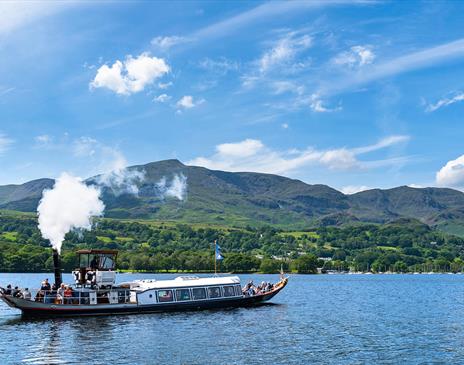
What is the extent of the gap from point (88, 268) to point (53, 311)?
8.88 meters

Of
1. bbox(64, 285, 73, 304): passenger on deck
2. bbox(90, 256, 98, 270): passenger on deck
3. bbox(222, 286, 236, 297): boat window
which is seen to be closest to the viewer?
bbox(64, 285, 73, 304): passenger on deck

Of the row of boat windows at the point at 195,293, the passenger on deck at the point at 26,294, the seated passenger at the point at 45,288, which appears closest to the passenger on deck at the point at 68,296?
the seated passenger at the point at 45,288

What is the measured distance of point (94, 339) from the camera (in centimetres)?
6856

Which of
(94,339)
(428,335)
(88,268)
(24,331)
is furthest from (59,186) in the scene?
(428,335)

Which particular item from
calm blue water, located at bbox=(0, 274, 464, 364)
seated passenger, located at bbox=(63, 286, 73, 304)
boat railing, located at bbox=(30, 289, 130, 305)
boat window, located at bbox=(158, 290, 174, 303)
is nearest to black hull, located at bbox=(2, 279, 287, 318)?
boat window, located at bbox=(158, 290, 174, 303)

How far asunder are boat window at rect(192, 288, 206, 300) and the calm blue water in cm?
269

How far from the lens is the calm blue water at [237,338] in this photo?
5862cm

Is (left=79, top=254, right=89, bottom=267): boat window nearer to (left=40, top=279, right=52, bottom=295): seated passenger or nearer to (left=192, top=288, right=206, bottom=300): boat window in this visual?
(left=40, top=279, right=52, bottom=295): seated passenger

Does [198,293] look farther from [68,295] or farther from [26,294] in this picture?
[26,294]

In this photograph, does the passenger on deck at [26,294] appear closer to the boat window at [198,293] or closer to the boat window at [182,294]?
the boat window at [182,294]

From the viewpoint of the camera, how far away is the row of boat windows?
94.9m

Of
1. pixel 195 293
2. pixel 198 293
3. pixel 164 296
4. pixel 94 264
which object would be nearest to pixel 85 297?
pixel 94 264

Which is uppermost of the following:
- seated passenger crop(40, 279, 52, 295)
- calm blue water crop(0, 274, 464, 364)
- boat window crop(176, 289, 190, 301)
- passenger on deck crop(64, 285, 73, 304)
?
seated passenger crop(40, 279, 52, 295)

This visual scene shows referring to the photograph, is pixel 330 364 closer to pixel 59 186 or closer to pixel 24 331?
pixel 24 331
